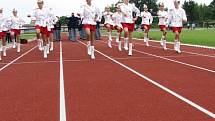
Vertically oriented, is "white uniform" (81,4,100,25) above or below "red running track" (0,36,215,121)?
above

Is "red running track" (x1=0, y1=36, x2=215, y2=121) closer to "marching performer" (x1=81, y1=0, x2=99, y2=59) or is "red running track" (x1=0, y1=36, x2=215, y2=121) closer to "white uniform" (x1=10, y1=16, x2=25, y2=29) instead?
"marching performer" (x1=81, y1=0, x2=99, y2=59)

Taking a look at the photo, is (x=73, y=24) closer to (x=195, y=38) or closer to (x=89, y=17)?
(x=195, y=38)

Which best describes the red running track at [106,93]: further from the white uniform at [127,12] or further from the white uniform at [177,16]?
the white uniform at [177,16]

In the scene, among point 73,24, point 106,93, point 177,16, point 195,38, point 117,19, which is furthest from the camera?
point 73,24

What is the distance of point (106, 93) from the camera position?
366 inches

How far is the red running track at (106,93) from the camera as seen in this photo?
7262 millimetres

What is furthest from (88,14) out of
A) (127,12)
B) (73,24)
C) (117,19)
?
(73,24)

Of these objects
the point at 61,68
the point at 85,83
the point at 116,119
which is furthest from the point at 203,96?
the point at 61,68

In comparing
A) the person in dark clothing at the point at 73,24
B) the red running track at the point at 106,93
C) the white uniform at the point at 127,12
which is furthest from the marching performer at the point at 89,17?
the person in dark clothing at the point at 73,24

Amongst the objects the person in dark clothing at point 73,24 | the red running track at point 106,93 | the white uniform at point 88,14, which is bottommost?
the red running track at point 106,93

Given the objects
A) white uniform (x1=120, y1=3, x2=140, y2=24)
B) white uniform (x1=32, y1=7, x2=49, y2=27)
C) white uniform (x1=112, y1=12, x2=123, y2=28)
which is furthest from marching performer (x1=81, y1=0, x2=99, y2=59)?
white uniform (x1=112, y1=12, x2=123, y2=28)

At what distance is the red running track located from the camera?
7.26 metres

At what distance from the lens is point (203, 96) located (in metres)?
8.69

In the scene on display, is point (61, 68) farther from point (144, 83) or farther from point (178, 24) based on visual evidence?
point (178, 24)
